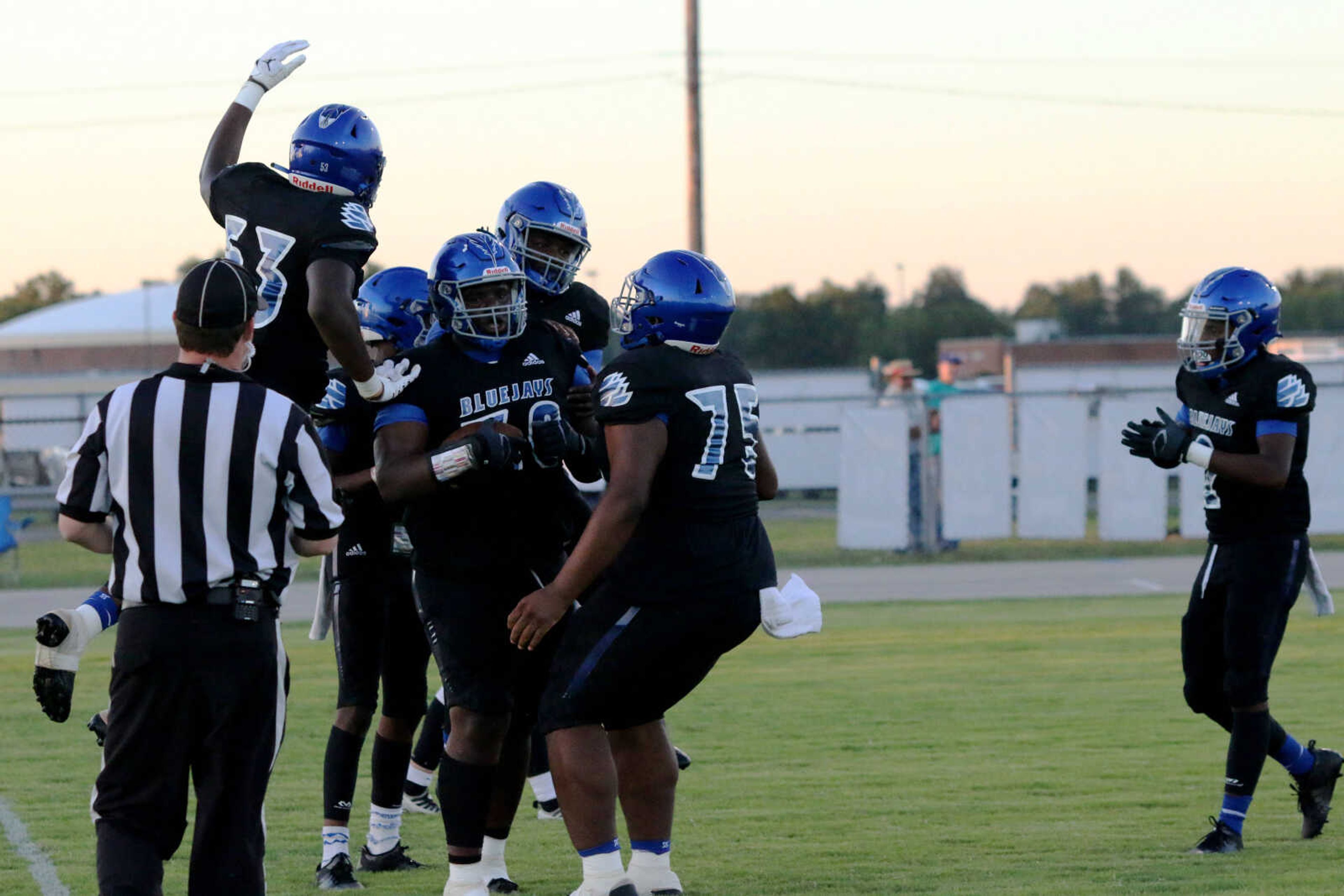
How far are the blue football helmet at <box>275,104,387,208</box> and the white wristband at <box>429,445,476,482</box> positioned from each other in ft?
Answer: 3.90

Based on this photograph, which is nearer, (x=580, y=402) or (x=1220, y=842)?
(x=580, y=402)

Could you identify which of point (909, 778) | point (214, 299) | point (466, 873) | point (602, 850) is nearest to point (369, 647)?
point (466, 873)

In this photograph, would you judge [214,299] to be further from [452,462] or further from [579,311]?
[579,311]

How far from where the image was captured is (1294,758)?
623 cm

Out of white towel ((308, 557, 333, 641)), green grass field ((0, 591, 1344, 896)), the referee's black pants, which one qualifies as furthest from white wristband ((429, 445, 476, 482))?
green grass field ((0, 591, 1344, 896))

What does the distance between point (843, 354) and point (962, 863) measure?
2484 inches

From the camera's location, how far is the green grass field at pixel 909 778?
5684mm

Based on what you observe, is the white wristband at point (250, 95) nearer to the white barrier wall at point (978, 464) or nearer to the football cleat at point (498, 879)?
the football cleat at point (498, 879)

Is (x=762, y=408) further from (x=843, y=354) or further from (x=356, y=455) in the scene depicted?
(x=843, y=354)


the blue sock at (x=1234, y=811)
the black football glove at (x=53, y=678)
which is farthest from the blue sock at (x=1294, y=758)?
the black football glove at (x=53, y=678)

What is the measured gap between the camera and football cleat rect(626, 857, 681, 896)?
17.3ft

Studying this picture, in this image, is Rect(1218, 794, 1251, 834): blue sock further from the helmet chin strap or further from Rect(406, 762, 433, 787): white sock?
the helmet chin strap

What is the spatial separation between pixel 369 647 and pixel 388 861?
0.74 m

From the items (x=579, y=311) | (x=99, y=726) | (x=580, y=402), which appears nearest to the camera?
(x=99, y=726)
